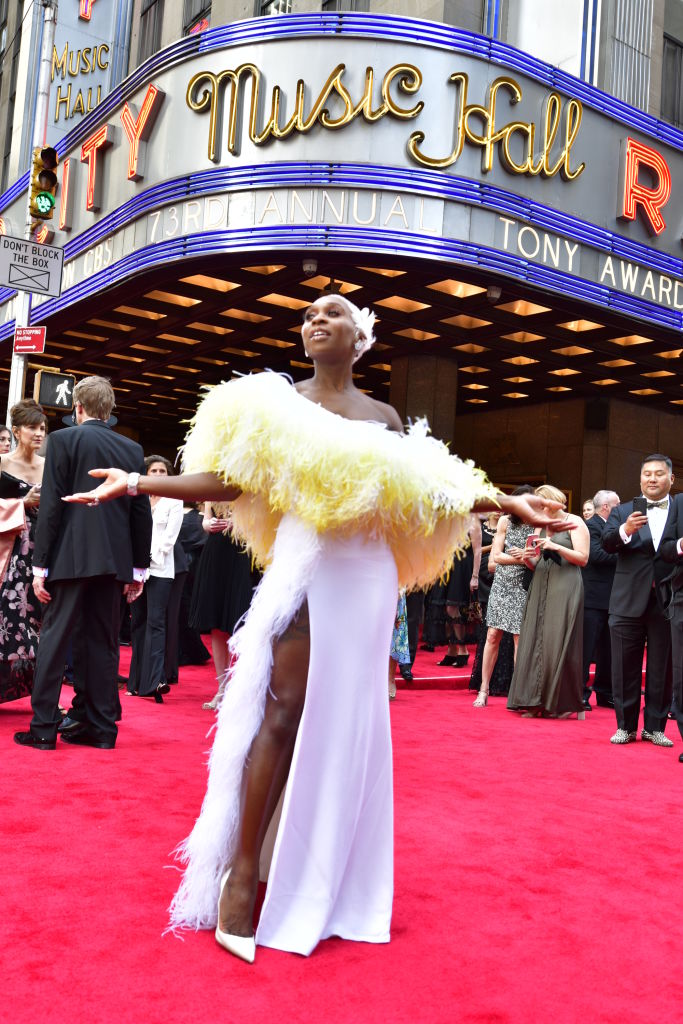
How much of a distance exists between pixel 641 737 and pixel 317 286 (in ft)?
27.5

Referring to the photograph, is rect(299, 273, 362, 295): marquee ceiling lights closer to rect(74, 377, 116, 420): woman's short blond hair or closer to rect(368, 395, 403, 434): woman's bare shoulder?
rect(74, 377, 116, 420): woman's short blond hair

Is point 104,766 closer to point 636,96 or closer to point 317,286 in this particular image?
point 317,286

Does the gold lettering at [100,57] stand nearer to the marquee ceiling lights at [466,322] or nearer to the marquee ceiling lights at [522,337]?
the marquee ceiling lights at [466,322]

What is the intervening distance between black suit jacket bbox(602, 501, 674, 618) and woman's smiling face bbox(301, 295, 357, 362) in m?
4.64

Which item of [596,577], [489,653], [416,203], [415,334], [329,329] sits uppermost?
[416,203]

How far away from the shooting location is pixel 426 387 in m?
16.2

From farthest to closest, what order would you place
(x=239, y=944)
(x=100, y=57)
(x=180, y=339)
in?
(x=100, y=57)
(x=180, y=339)
(x=239, y=944)

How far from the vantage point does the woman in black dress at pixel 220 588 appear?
24.5ft

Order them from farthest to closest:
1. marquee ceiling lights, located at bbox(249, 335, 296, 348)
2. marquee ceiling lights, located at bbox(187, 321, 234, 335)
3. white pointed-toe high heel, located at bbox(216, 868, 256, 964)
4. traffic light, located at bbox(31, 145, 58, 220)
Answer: marquee ceiling lights, located at bbox(249, 335, 296, 348), marquee ceiling lights, located at bbox(187, 321, 234, 335), traffic light, located at bbox(31, 145, 58, 220), white pointed-toe high heel, located at bbox(216, 868, 256, 964)

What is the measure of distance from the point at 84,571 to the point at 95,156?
1146cm

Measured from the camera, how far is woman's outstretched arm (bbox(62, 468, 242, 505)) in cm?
296

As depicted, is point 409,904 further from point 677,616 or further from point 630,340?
point 630,340

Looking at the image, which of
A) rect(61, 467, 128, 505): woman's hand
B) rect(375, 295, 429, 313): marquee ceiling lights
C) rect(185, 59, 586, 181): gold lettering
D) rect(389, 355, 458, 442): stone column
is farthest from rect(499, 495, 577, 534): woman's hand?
rect(389, 355, 458, 442): stone column

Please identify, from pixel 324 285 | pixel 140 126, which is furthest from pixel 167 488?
pixel 140 126
